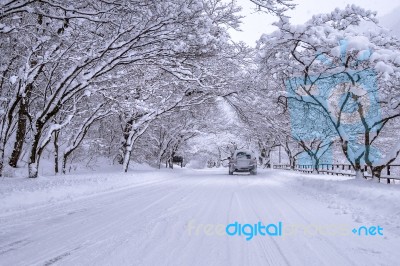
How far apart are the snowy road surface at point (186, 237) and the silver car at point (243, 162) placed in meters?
17.8

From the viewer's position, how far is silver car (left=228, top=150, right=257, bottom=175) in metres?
26.1

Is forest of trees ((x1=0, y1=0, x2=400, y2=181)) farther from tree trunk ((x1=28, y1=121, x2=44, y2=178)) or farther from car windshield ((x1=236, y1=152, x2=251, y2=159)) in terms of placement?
car windshield ((x1=236, y1=152, x2=251, y2=159))

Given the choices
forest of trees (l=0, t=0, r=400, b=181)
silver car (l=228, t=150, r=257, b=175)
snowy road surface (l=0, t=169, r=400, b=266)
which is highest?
forest of trees (l=0, t=0, r=400, b=181)

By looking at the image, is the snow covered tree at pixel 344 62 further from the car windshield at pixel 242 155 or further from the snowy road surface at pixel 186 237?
the car windshield at pixel 242 155

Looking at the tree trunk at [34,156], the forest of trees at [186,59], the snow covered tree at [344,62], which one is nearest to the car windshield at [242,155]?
the forest of trees at [186,59]

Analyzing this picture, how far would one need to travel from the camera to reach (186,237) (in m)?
5.04

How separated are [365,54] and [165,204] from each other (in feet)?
27.3

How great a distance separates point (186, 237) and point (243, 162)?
21.4 metres

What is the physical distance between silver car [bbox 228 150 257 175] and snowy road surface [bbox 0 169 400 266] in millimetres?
17820

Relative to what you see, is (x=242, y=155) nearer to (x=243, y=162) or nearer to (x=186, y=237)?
(x=243, y=162)

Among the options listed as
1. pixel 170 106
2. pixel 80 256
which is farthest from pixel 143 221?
pixel 170 106

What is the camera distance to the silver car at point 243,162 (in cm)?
2609

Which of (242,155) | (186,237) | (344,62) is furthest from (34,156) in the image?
(242,155)

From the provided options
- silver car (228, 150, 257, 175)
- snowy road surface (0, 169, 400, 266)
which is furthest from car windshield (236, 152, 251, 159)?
snowy road surface (0, 169, 400, 266)
